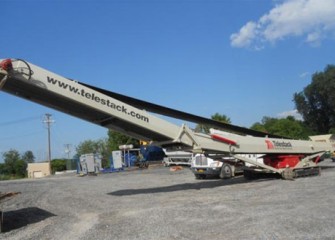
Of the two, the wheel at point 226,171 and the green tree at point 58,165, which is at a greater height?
the green tree at point 58,165

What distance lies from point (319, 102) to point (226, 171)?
71951 millimetres

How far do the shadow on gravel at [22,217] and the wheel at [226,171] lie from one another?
448 inches

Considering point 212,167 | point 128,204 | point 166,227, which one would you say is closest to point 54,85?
point 128,204

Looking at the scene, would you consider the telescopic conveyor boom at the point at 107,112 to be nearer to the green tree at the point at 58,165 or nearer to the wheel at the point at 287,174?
the wheel at the point at 287,174

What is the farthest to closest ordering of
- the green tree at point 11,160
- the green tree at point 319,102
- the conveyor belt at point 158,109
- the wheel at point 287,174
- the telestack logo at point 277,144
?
the green tree at point 11,160, the green tree at point 319,102, the wheel at point 287,174, the telestack logo at point 277,144, the conveyor belt at point 158,109

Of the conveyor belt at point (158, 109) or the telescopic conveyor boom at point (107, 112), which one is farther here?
the conveyor belt at point (158, 109)

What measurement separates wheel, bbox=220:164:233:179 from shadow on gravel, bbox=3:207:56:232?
11378 millimetres

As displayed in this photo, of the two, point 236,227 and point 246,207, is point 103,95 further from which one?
point 236,227

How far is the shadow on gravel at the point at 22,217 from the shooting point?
11734mm

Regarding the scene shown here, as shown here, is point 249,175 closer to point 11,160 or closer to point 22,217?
point 22,217

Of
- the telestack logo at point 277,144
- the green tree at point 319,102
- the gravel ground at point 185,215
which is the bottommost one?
the gravel ground at point 185,215

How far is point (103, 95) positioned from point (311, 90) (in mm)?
81442

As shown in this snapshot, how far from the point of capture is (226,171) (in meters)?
23.8

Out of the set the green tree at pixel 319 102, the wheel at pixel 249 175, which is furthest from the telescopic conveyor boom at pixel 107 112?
the green tree at pixel 319 102
